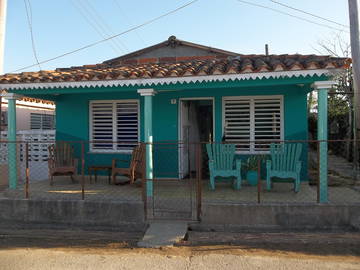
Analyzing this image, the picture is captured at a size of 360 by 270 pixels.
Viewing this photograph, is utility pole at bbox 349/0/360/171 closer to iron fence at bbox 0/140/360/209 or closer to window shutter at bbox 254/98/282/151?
window shutter at bbox 254/98/282/151

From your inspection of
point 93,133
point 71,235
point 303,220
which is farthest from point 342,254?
point 93,133

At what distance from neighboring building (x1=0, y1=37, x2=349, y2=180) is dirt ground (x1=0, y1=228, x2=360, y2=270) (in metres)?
1.94

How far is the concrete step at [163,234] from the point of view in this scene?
4789 millimetres

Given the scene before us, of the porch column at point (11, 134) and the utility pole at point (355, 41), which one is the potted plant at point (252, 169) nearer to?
the utility pole at point (355, 41)

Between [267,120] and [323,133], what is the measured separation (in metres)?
2.24

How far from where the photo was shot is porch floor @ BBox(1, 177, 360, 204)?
6.00 metres

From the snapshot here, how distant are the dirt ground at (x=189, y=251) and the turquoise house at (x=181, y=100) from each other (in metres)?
1.45

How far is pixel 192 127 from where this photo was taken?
30.7ft

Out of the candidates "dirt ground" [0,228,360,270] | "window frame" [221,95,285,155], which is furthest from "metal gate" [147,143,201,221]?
"window frame" [221,95,285,155]

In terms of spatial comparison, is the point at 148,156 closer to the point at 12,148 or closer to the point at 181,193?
the point at 181,193


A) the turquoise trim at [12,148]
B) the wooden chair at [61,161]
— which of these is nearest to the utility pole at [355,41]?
the wooden chair at [61,161]

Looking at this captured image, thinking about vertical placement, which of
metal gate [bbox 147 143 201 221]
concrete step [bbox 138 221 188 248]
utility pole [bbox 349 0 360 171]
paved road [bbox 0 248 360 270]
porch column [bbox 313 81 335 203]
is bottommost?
paved road [bbox 0 248 360 270]

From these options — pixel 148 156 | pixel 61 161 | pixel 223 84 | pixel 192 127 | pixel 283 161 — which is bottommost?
pixel 61 161

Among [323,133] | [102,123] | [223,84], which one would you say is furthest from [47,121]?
[323,133]
